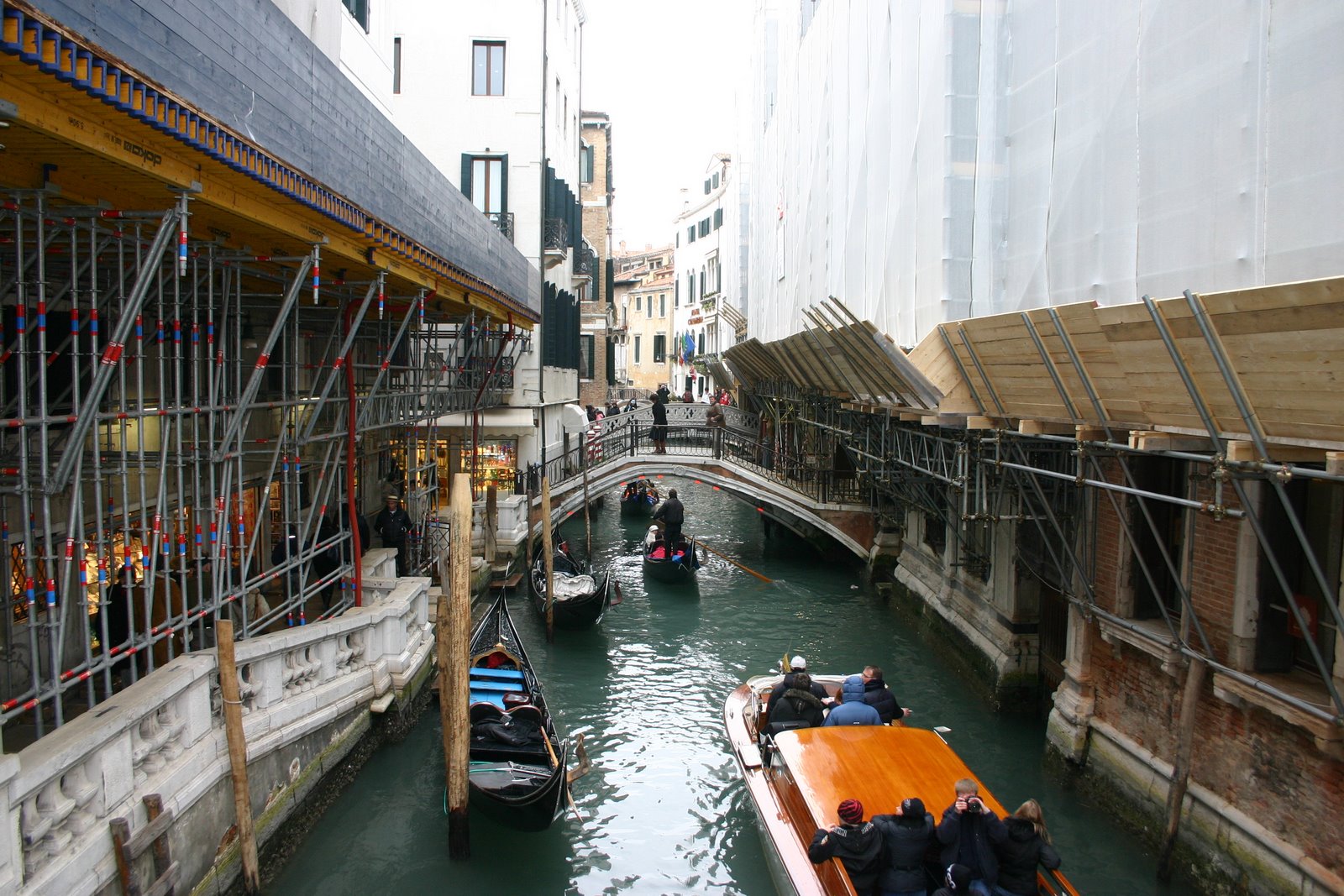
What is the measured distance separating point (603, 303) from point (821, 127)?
53.2 ft

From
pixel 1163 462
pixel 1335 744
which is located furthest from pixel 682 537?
pixel 1335 744

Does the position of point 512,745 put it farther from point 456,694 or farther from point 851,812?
point 851,812

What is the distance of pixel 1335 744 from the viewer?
5.36 meters

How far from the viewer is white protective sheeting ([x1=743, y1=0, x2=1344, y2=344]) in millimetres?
5211

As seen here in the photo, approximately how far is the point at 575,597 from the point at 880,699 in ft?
20.1

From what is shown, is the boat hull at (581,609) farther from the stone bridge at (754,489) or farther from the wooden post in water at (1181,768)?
the wooden post in water at (1181,768)

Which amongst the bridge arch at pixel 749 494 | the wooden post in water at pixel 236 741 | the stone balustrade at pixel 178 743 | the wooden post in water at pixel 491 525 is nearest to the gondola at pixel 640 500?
the bridge arch at pixel 749 494

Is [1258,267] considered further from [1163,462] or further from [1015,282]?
[1015,282]

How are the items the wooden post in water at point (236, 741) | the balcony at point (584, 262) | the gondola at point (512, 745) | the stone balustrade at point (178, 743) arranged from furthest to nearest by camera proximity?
the balcony at point (584, 262), the gondola at point (512, 745), the wooden post in water at point (236, 741), the stone balustrade at point (178, 743)

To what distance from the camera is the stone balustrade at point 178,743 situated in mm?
4430

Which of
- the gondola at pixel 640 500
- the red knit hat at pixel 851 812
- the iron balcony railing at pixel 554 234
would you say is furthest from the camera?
the gondola at pixel 640 500

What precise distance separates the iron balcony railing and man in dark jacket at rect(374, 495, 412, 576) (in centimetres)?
918

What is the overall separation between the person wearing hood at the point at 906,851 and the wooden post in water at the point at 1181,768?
2134mm

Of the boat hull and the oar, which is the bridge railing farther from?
the boat hull
